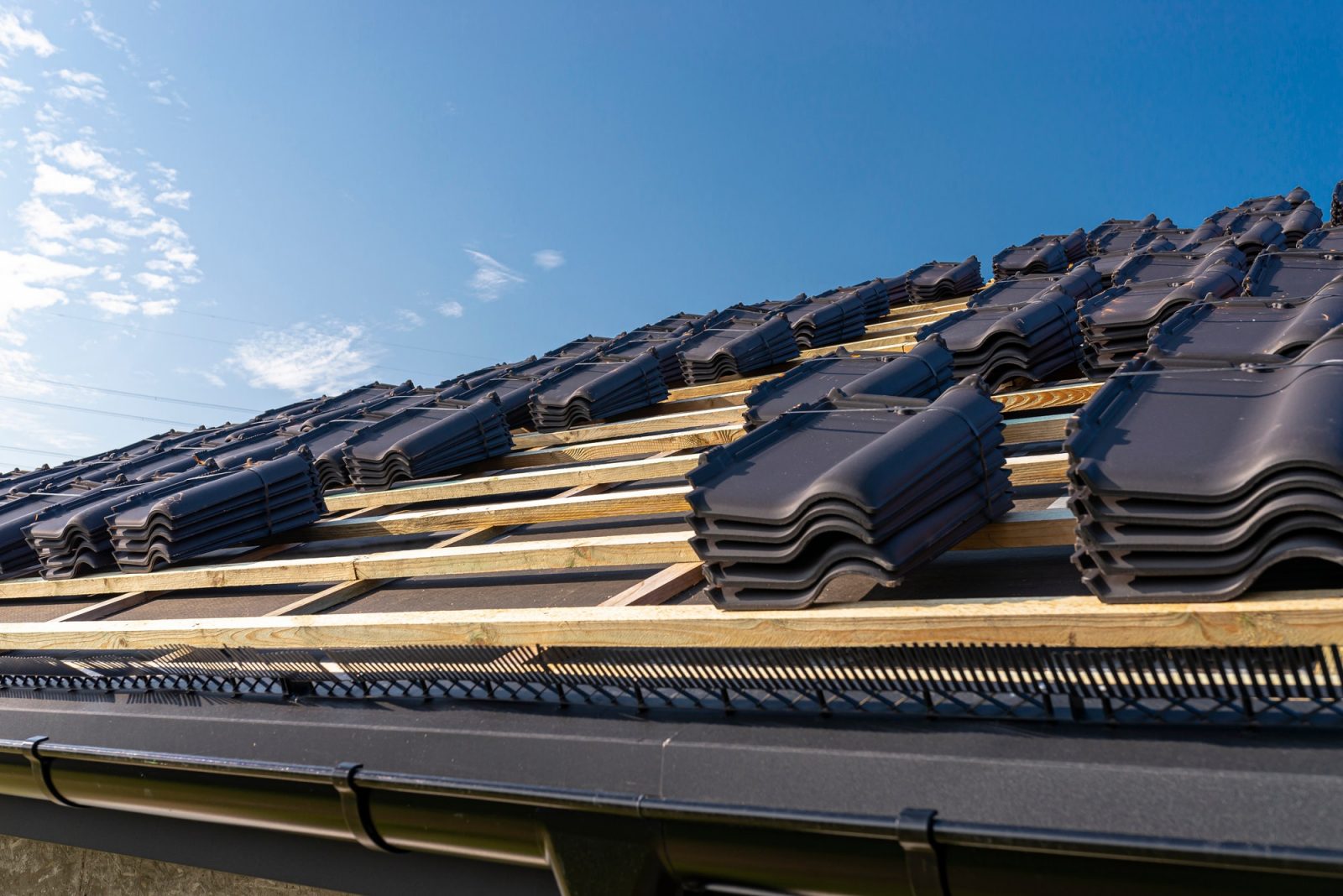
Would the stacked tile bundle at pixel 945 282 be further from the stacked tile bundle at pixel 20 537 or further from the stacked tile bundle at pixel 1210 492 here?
the stacked tile bundle at pixel 1210 492

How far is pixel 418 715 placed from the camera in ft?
12.0

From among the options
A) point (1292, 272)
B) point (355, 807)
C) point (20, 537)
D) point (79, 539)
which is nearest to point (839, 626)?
point (355, 807)

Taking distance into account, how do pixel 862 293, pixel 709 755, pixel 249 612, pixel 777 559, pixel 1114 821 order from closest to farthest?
pixel 1114 821 → pixel 709 755 → pixel 777 559 → pixel 249 612 → pixel 862 293

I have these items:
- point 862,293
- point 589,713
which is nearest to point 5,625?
point 589,713

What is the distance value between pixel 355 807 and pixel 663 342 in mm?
9173

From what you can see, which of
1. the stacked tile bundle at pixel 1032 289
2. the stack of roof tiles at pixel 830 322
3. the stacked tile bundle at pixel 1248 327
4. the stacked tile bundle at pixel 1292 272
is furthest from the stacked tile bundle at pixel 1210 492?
the stack of roof tiles at pixel 830 322

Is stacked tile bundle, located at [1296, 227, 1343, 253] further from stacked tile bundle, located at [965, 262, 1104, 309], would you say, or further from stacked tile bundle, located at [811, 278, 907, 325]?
stacked tile bundle, located at [811, 278, 907, 325]

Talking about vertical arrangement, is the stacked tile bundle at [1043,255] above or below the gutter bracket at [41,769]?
above

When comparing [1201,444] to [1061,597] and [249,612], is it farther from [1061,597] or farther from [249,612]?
[249,612]

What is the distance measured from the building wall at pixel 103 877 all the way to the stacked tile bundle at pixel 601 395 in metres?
5.19

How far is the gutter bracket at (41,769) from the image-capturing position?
4.52m

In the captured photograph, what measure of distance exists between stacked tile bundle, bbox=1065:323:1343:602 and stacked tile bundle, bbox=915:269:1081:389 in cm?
351

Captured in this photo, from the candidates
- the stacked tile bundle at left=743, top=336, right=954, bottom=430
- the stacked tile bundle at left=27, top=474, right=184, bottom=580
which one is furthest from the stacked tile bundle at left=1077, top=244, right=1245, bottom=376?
the stacked tile bundle at left=27, top=474, right=184, bottom=580

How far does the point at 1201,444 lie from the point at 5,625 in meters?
6.38
